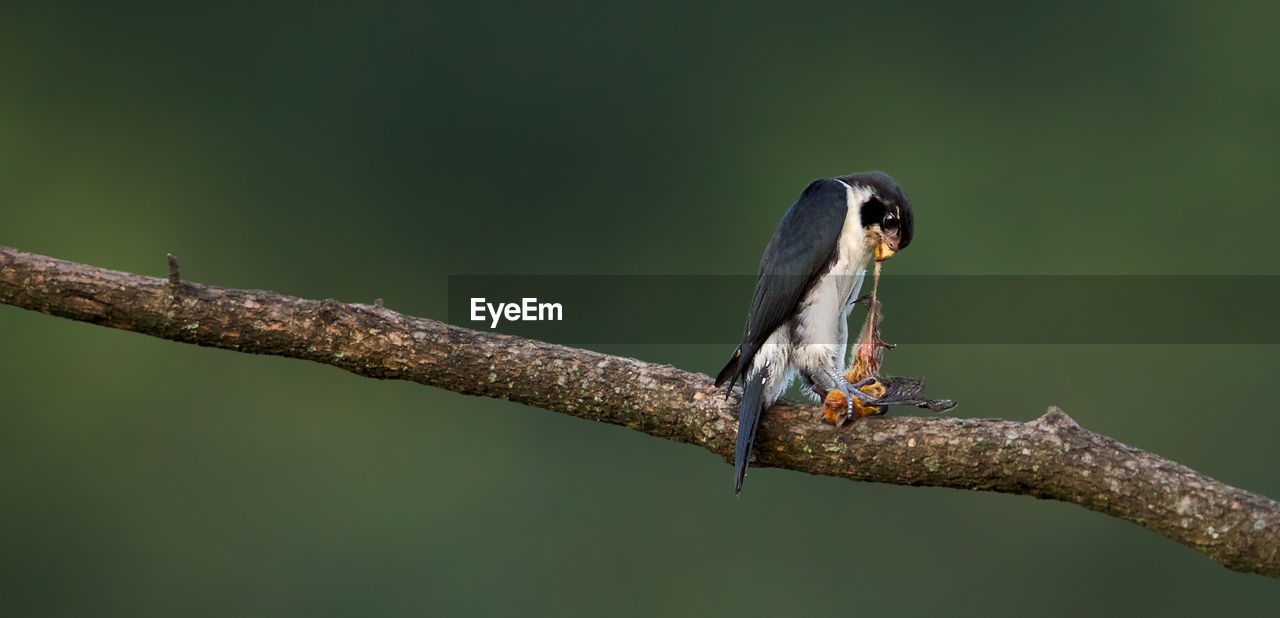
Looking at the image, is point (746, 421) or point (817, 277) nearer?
point (746, 421)

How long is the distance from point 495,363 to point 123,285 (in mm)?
912

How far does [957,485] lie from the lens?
249 centimetres

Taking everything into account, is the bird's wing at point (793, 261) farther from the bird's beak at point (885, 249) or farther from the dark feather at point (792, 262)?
the bird's beak at point (885, 249)

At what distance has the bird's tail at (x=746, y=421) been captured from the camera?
2500 millimetres

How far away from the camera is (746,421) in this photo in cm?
254

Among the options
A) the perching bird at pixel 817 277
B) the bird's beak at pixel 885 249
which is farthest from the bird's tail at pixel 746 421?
the bird's beak at pixel 885 249

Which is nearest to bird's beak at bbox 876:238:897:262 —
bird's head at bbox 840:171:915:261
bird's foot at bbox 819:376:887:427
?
bird's head at bbox 840:171:915:261

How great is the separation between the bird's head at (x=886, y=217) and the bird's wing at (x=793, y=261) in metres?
0.06

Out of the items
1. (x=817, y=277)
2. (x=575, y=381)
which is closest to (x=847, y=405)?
(x=817, y=277)

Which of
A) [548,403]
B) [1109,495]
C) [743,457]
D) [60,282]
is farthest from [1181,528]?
[60,282]

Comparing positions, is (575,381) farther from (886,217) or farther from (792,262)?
(886,217)

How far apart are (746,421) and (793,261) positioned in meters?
0.45

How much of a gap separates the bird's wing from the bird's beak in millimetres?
114

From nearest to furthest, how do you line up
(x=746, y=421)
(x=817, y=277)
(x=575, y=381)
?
(x=746, y=421), (x=575, y=381), (x=817, y=277)
